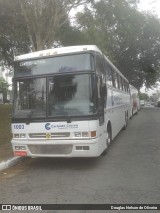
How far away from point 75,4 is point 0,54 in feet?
29.4

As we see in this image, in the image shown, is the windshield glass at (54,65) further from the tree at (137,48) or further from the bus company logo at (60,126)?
the tree at (137,48)

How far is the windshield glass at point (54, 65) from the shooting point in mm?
8953

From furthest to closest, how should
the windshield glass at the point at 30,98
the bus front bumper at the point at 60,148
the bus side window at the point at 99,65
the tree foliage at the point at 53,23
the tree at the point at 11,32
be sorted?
the tree at the point at 11,32, the tree foliage at the point at 53,23, the bus side window at the point at 99,65, the windshield glass at the point at 30,98, the bus front bumper at the point at 60,148

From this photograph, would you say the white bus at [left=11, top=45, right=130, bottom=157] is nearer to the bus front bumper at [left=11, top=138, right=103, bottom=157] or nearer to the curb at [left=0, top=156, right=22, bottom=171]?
the bus front bumper at [left=11, top=138, right=103, bottom=157]

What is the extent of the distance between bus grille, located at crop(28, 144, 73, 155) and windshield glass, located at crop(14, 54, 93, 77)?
194cm

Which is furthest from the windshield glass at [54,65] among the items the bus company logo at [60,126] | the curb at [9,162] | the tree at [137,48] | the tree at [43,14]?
the tree at [137,48]

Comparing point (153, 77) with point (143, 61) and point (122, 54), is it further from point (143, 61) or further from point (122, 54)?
point (122, 54)

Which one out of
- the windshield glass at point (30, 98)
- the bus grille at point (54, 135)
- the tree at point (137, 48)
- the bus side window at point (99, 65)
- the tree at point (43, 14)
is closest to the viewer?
the bus grille at point (54, 135)

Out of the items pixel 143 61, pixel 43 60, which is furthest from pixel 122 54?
pixel 43 60

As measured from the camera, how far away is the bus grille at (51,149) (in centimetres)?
873

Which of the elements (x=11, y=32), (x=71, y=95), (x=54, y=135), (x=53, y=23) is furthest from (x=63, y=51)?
(x=11, y=32)

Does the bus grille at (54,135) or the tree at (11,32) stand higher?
the tree at (11,32)

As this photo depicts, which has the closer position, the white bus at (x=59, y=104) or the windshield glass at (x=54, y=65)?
the white bus at (x=59, y=104)

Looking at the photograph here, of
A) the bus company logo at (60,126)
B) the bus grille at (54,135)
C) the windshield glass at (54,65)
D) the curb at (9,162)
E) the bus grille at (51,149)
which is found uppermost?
the windshield glass at (54,65)
